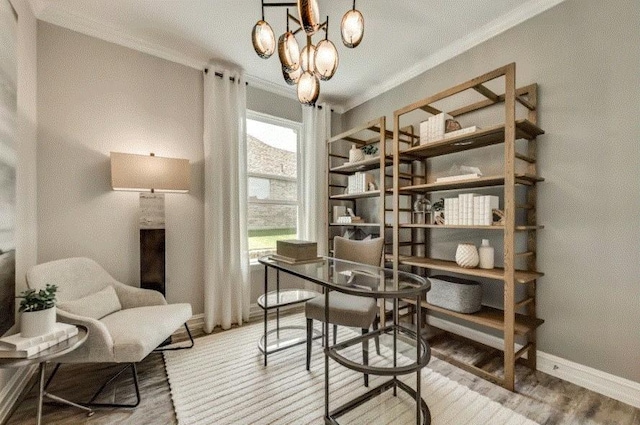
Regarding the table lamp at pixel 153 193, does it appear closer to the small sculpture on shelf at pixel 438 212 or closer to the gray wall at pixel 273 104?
the gray wall at pixel 273 104

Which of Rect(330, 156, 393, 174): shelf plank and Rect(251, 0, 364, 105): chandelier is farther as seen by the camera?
Rect(330, 156, 393, 174): shelf plank

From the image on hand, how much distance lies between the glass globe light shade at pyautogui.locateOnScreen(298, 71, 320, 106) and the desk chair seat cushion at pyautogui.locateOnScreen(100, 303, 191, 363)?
177cm

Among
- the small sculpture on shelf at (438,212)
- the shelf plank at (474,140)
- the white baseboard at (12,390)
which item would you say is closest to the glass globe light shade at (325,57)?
the shelf plank at (474,140)

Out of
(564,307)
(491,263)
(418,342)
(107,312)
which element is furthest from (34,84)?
(564,307)

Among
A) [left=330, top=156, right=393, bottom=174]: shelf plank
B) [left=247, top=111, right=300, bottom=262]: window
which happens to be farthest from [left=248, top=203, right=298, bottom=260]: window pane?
[left=330, top=156, right=393, bottom=174]: shelf plank

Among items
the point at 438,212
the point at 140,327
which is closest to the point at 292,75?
the point at 438,212

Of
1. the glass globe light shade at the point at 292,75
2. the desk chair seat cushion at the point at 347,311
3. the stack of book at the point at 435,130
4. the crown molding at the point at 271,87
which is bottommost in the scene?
the desk chair seat cushion at the point at 347,311

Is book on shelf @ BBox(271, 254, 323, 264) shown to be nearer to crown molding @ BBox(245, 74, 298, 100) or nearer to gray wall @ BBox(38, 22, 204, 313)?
gray wall @ BBox(38, 22, 204, 313)

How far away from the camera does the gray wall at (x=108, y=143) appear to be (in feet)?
7.01

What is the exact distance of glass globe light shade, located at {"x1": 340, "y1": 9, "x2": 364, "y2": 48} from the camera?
147cm

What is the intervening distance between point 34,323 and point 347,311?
1678 millimetres

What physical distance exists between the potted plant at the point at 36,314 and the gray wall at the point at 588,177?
3.11 metres

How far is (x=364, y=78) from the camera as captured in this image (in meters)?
3.16

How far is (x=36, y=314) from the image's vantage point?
135 centimetres
